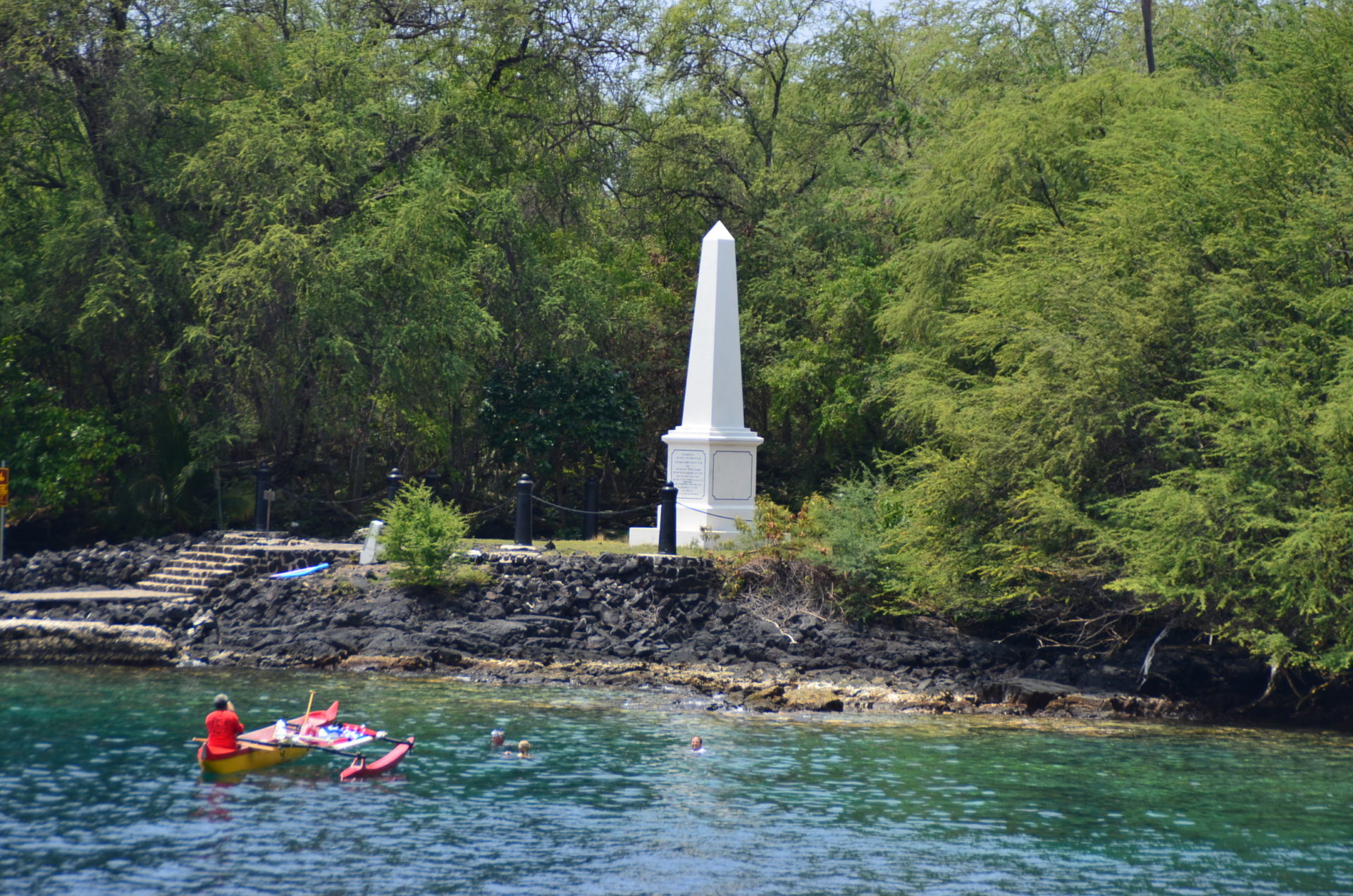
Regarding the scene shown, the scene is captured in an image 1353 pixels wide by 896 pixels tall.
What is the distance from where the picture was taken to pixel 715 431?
24.9 m

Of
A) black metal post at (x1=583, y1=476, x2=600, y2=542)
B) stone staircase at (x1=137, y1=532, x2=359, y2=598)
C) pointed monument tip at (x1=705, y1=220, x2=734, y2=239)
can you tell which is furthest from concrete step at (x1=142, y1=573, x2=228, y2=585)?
pointed monument tip at (x1=705, y1=220, x2=734, y2=239)

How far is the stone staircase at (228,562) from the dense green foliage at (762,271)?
3.57 m

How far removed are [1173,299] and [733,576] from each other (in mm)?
8442

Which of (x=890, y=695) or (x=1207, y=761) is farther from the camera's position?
(x=890, y=695)

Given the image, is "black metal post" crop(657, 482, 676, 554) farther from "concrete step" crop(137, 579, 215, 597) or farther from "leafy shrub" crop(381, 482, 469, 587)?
"concrete step" crop(137, 579, 215, 597)

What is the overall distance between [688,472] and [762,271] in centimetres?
1145

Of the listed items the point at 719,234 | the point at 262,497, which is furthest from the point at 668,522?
the point at 262,497

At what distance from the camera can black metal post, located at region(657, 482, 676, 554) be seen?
2392cm

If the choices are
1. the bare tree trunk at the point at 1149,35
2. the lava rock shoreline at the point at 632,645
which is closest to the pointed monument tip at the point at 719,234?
the lava rock shoreline at the point at 632,645

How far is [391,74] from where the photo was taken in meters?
31.2

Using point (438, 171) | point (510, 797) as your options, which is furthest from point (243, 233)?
point (510, 797)

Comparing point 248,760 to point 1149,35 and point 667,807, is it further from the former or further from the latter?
point 1149,35

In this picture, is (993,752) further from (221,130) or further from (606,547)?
(221,130)

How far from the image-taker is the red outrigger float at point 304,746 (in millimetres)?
14453
